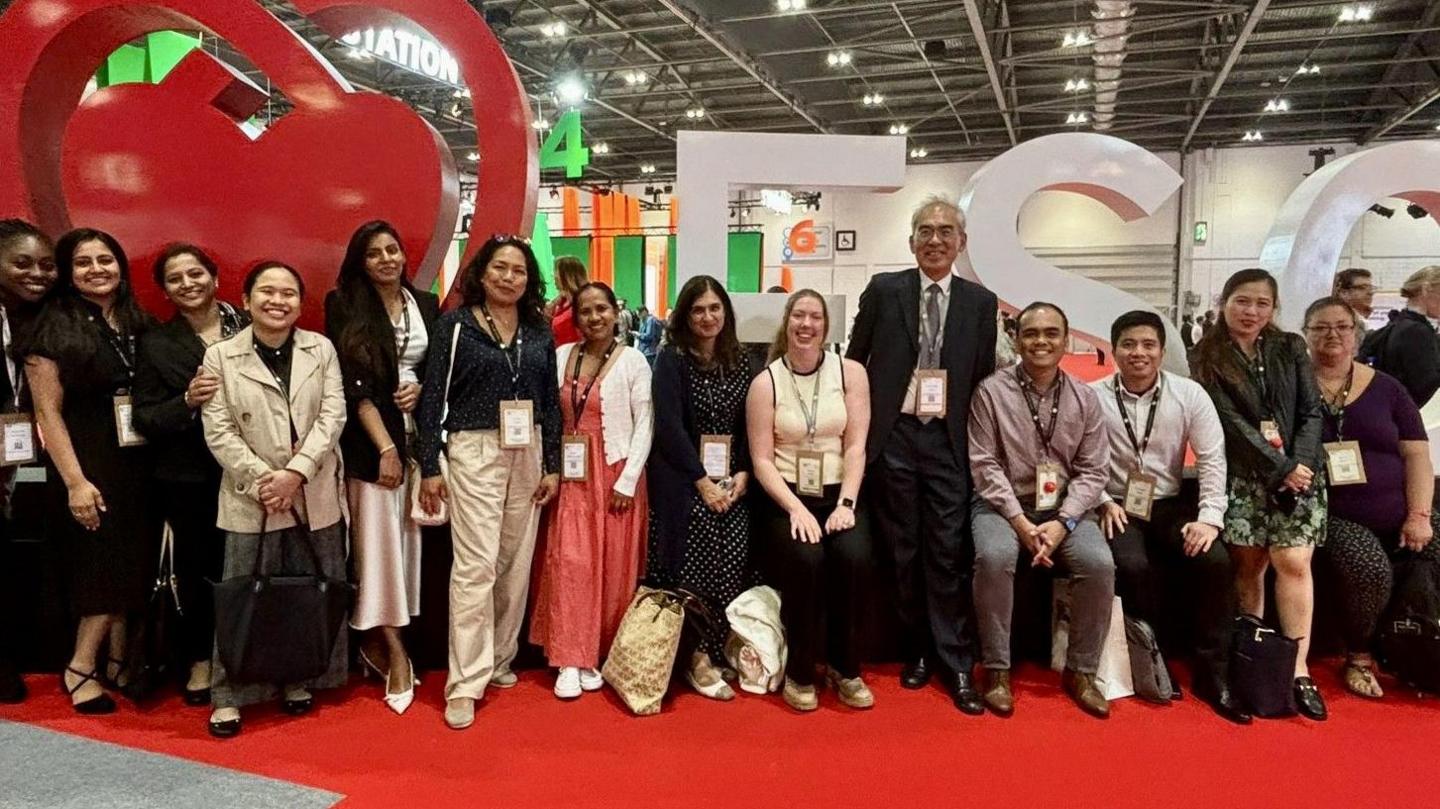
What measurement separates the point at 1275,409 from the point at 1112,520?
0.70 m

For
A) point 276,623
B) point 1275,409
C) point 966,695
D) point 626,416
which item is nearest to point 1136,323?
point 1275,409

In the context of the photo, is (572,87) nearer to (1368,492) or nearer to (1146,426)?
(1146,426)

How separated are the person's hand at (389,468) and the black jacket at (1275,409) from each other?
276cm

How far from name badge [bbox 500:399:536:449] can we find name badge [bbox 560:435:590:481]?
0.61 feet

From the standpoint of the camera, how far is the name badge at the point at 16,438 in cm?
263

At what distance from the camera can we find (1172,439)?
9.80 ft

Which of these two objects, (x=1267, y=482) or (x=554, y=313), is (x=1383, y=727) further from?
(x=554, y=313)

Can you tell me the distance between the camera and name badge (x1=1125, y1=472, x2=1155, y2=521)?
9.60 ft

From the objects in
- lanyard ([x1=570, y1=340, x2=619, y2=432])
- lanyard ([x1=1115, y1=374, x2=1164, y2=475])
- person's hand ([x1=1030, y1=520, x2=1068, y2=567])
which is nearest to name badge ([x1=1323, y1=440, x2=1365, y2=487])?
lanyard ([x1=1115, y1=374, x2=1164, y2=475])

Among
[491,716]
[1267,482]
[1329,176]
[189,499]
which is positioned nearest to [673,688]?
[491,716]

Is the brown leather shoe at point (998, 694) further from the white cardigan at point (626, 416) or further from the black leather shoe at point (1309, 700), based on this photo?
the white cardigan at point (626, 416)

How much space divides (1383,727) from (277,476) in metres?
3.45

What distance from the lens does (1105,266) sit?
17.4 metres

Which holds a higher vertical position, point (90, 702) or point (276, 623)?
point (276, 623)
